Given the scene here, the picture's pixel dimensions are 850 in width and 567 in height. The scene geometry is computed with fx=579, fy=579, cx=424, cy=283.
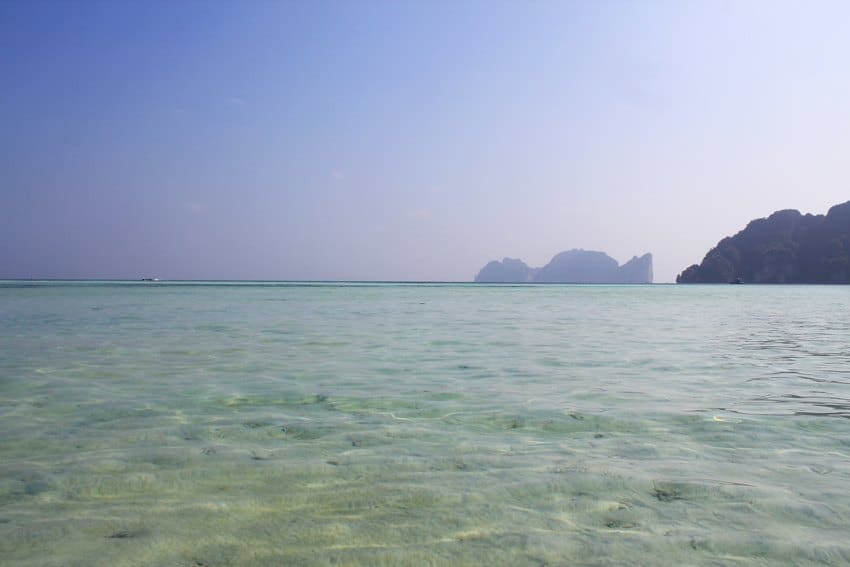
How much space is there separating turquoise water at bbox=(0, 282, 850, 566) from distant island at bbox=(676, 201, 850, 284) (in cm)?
19692

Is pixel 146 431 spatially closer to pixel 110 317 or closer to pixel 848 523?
pixel 848 523

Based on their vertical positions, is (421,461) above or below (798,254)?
below

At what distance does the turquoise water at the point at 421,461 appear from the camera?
3.18m

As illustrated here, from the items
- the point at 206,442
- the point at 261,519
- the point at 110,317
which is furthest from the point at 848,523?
the point at 110,317

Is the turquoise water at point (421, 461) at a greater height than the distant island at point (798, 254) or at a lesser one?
lesser

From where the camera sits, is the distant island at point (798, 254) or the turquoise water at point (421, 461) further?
the distant island at point (798, 254)

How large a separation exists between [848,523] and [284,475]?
372 cm

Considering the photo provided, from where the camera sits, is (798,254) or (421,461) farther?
(798,254)

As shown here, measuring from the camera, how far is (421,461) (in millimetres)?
4758

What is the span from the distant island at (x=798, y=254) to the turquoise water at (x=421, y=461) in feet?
646

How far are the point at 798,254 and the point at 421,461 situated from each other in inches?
8491

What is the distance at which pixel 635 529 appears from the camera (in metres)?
3.39

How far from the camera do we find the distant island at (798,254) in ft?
568

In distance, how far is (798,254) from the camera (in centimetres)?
18438
